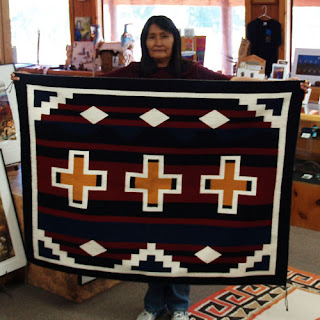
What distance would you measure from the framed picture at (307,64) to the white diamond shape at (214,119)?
2.57m

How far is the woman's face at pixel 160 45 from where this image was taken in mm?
2520

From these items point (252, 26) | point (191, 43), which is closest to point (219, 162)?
point (191, 43)

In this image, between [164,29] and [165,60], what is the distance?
0.14 meters

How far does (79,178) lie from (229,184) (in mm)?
659

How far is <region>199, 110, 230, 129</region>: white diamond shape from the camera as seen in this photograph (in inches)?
91.1

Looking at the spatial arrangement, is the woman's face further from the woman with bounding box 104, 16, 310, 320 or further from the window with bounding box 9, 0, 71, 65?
the window with bounding box 9, 0, 71, 65

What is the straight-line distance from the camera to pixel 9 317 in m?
2.77

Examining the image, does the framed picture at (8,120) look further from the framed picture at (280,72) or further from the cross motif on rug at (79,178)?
the framed picture at (280,72)

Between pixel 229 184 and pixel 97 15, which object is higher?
pixel 97 15

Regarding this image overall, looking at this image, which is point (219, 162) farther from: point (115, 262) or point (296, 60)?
point (296, 60)

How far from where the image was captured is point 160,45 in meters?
2.52

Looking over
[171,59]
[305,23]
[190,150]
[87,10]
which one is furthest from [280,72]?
[87,10]

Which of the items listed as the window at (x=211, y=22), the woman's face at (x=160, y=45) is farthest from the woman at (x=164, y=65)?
the window at (x=211, y=22)

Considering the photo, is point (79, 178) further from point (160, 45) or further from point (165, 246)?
point (160, 45)
